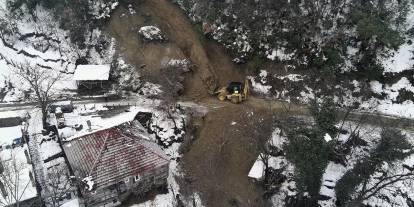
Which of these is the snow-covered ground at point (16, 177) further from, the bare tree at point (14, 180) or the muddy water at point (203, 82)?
the muddy water at point (203, 82)

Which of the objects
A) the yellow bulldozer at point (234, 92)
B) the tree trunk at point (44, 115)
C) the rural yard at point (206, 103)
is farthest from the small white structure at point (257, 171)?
the tree trunk at point (44, 115)

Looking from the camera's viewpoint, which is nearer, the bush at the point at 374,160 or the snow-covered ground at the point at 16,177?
the snow-covered ground at the point at 16,177

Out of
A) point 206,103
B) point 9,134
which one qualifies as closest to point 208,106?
point 206,103

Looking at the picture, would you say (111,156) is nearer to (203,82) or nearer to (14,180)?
(14,180)

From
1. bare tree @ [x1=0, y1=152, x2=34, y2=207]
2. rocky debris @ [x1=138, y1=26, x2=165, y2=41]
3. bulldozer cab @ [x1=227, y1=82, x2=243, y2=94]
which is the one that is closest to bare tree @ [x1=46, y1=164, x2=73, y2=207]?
bare tree @ [x1=0, y1=152, x2=34, y2=207]

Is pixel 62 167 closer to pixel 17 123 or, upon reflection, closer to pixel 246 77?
pixel 17 123

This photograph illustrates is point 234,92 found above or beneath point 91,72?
beneath

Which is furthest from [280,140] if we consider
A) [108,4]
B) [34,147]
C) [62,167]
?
[108,4]
